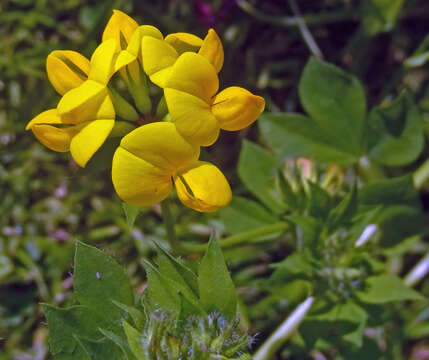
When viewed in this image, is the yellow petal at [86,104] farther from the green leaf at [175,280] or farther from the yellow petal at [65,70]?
the green leaf at [175,280]

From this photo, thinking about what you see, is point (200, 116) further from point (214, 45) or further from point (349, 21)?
point (349, 21)

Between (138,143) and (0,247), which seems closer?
(138,143)

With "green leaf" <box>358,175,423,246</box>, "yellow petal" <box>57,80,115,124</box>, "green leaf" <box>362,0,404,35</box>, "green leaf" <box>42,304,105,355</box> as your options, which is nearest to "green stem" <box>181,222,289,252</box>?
"green leaf" <box>358,175,423,246</box>

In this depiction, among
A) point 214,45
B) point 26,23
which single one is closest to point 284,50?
point 26,23

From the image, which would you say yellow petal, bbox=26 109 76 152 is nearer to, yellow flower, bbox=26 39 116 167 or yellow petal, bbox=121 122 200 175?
yellow flower, bbox=26 39 116 167

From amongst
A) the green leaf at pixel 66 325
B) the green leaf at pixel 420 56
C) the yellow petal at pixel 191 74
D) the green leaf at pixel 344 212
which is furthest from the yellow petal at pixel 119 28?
the green leaf at pixel 420 56

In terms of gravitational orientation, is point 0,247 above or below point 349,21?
below
